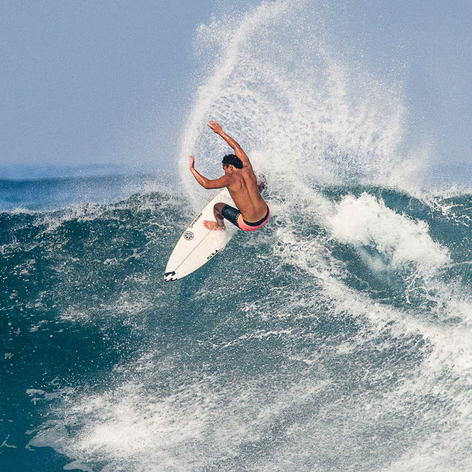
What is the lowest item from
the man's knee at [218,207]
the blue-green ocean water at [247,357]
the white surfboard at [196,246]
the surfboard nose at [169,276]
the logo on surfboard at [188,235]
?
the blue-green ocean water at [247,357]

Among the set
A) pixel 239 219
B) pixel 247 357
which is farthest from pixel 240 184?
pixel 247 357

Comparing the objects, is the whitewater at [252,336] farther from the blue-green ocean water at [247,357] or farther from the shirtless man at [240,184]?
the shirtless man at [240,184]

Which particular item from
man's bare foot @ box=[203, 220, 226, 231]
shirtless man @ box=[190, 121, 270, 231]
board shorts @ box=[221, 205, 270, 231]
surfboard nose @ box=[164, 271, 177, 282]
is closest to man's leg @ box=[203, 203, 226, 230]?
man's bare foot @ box=[203, 220, 226, 231]

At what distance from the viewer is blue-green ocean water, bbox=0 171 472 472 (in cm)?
547

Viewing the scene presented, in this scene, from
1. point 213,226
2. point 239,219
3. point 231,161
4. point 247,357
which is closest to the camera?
point 231,161

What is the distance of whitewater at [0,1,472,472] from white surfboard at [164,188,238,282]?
0.63ft

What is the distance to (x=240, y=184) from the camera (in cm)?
458

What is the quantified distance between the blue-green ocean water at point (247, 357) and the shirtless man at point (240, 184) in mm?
756

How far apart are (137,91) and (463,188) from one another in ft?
18.1

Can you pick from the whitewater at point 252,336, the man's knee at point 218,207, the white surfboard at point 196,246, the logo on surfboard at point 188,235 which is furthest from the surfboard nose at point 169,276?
the man's knee at point 218,207

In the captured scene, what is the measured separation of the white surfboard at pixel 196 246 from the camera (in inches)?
218

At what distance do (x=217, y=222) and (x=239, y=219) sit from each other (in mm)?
573

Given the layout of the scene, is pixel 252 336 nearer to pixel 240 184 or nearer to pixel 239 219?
pixel 239 219

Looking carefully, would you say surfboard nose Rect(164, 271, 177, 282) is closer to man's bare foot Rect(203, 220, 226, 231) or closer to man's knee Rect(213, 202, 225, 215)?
man's bare foot Rect(203, 220, 226, 231)
